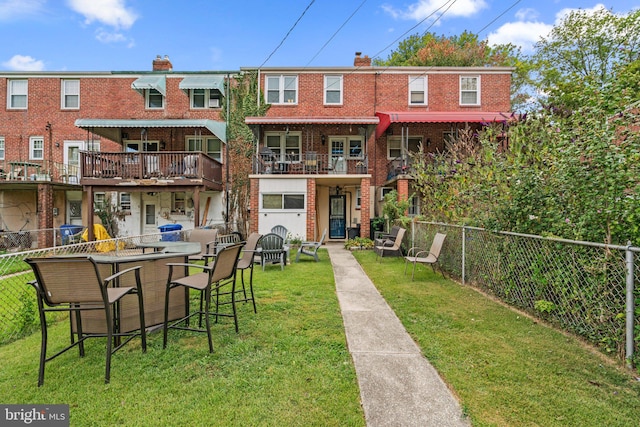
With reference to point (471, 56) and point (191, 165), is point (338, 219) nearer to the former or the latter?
point (191, 165)

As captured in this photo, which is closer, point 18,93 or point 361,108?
point 361,108

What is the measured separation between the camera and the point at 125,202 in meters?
15.6

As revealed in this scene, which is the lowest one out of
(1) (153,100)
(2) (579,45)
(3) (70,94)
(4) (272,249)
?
(4) (272,249)

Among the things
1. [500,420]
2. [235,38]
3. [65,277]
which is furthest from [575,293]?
[235,38]

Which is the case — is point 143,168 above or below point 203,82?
below

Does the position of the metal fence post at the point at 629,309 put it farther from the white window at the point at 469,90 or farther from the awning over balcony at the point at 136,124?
the white window at the point at 469,90

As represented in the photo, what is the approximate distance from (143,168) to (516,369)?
13382mm

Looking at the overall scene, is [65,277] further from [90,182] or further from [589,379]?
[90,182]

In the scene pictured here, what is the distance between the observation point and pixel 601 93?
143 inches

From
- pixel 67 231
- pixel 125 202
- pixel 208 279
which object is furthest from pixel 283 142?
pixel 208 279

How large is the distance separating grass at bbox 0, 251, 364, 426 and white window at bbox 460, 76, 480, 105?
1568 cm

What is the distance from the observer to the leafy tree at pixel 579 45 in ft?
60.6

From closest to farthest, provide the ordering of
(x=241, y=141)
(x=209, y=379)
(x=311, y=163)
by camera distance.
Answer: (x=209, y=379), (x=311, y=163), (x=241, y=141)

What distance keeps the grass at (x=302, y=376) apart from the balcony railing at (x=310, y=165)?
9451 millimetres
